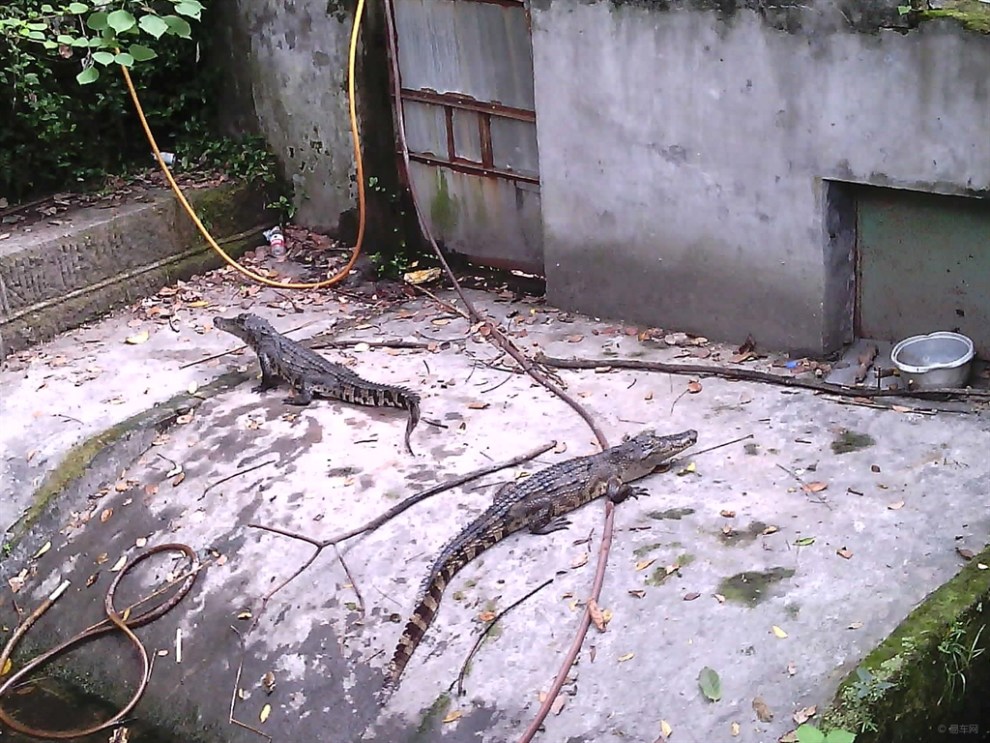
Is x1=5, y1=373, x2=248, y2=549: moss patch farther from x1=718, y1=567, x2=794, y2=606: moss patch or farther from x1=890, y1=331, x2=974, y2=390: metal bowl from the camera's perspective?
x1=890, y1=331, x2=974, y2=390: metal bowl

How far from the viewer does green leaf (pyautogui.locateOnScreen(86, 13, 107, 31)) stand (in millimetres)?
8297

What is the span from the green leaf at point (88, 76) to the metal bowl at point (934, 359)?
539 centimetres

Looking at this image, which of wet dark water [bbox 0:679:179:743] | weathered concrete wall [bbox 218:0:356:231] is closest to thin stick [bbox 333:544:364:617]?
wet dark water [bbox 0:679:179:743]

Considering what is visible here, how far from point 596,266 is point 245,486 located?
2604mm

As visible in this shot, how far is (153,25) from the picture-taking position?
8250 millimetres

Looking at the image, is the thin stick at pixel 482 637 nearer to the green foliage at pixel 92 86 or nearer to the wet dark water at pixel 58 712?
the wet dark water at pixel 58 712

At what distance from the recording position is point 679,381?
680 centimetres

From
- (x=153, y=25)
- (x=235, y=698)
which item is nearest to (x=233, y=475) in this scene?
Answer: (x=235, y=698)

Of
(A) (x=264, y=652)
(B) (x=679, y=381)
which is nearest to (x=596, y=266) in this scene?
(B) (x=679, y=381)

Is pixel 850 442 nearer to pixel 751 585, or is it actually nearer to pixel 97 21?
pixel 751 585

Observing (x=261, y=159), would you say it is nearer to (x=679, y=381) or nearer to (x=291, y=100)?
(x=291, y=100)

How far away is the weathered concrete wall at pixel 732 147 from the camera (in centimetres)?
603

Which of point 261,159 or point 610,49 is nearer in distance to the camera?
point 610,49

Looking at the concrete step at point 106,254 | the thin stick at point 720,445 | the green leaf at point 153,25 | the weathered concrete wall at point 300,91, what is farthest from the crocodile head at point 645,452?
the green leaf at point 153,25
